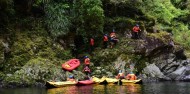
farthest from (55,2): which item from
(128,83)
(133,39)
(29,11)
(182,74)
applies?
(182,74)

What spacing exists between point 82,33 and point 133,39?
4621 mm

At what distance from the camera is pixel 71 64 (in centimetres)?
2941

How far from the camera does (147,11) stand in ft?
127

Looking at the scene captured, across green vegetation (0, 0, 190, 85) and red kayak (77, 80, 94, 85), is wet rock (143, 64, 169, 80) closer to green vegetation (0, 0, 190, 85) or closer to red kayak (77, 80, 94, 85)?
green vegetation (0, 0, 190, 85)

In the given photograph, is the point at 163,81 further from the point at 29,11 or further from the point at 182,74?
the point at 29,11

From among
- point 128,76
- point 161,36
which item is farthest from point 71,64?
point 161,36

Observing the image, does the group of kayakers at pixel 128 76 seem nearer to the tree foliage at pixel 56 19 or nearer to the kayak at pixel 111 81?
the kayak at pixel 111 81

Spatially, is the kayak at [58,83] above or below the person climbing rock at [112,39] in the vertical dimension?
below

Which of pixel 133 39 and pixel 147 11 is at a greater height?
pixel 147 11

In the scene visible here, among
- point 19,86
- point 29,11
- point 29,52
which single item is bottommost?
point 19,86

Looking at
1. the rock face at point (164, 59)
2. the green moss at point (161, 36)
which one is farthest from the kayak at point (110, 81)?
the green moss at point (161, 36)

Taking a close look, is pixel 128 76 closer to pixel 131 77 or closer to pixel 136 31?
pixel 131 77

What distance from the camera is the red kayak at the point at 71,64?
28.8 metres

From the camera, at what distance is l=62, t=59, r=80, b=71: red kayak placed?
2877 cm
